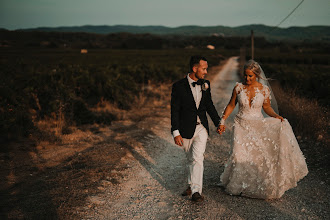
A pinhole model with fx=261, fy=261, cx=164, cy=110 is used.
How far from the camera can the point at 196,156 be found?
3.93 meters

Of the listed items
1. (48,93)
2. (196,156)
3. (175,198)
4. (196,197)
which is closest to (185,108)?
(196,156)

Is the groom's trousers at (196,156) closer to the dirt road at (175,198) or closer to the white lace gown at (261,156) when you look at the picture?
the dirt road at (175,198)

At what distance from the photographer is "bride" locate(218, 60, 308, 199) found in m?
4.02

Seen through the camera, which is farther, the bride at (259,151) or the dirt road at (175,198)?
the bride at (259,151)

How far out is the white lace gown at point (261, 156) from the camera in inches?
158

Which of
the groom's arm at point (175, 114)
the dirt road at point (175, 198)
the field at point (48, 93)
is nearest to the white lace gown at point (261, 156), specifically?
the dirt road at point (175, 198)

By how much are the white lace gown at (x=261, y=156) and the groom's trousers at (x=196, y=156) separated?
0.59 meters

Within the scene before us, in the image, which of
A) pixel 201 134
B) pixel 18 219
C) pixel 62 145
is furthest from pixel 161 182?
pixel 62 145

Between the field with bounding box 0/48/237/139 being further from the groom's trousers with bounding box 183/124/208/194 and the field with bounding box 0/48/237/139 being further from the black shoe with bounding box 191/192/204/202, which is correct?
the black shoe with bounding box 191/192/204/202

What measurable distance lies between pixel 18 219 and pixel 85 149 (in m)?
3.20

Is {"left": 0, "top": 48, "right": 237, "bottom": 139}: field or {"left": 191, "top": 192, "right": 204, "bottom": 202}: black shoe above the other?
{"left": 0, "top": 48, "right": 237, "bottom": 139}: field

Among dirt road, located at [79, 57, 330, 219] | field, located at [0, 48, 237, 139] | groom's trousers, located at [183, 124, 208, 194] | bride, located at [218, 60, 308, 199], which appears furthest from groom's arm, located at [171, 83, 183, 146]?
field, located at [0, 48, 237, 139]

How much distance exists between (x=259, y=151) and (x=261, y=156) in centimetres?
8

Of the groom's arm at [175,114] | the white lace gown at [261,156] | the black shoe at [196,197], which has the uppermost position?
the groom's arm at [175,114]
